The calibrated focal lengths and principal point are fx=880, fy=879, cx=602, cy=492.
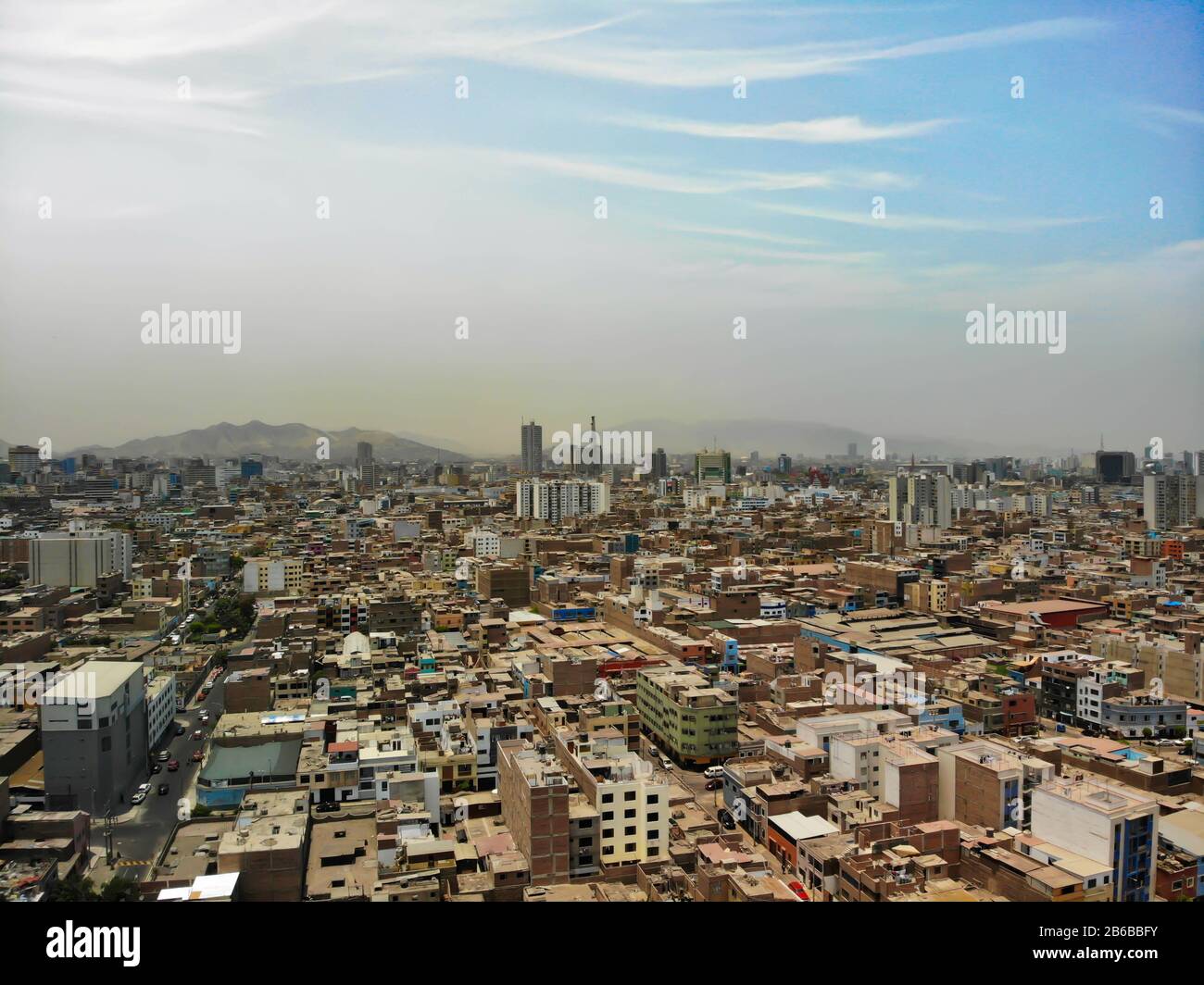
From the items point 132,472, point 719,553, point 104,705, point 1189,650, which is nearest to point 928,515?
point 719,553

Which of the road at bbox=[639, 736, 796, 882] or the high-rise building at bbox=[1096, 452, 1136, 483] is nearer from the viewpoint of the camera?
the road at bbox=[639, 736, 796, 882]

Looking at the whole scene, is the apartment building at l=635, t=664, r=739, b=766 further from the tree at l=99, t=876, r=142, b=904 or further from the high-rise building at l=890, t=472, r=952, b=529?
the high-rise building at l=890, t=472, r=952, b=529

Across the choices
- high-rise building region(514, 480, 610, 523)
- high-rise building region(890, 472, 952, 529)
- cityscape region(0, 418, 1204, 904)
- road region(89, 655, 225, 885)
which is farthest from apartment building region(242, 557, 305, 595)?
high-rise building region(890, 472, 952, 529)

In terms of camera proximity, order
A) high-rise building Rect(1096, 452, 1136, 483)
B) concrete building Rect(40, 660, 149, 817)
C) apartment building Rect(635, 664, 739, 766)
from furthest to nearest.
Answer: high-rise building Rect(1096, 452, 1136, 483), apartment building Rect(635, 664, 739, 766), concrete building Rect(40, 660, 149, 817)

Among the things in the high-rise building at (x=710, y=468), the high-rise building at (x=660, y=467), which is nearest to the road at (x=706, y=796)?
the high-rise building at (x=660, y=467)

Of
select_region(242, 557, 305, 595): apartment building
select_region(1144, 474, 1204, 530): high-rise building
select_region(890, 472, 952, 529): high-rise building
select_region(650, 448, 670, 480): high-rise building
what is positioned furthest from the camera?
select_region(650, 448, 670, 480): high-rise building
